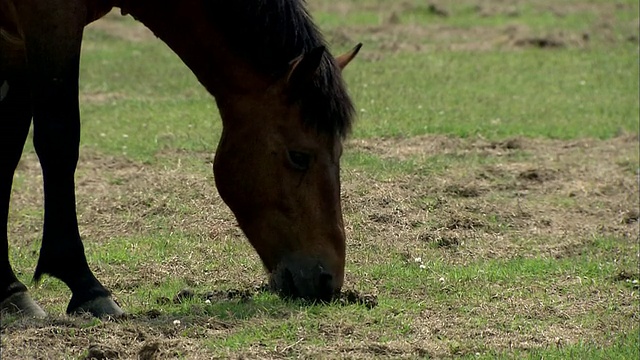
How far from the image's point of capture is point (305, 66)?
5359 mm

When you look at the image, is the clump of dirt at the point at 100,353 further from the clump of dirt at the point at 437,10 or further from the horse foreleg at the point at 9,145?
the clump of dirt at the point at 437,10

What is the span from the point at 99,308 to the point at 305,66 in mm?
1398

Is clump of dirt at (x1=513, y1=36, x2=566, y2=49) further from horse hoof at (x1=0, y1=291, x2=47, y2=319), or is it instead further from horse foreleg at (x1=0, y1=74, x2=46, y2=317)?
horse hoof at (x1=0, y1=291, x2=47, y2=319)

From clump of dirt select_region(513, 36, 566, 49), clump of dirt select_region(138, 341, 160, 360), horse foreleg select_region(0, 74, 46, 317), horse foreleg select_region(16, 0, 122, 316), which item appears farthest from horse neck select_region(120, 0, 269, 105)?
clump of dirt select_region(513, 36, 566, 49)

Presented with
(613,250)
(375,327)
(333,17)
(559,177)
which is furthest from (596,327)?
(333,17)

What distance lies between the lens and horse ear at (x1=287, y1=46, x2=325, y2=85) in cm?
530

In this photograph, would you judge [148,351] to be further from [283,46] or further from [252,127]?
[283,46]

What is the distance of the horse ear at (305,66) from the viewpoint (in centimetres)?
530

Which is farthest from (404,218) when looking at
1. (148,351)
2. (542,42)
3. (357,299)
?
(542,42)

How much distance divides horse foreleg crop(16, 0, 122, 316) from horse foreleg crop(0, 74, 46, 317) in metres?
0.42

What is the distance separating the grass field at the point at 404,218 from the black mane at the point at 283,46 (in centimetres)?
87

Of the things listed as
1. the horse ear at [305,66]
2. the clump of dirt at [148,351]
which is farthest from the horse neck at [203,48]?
the clump of dirt at [148,351]

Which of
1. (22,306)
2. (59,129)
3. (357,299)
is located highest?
(59,129)

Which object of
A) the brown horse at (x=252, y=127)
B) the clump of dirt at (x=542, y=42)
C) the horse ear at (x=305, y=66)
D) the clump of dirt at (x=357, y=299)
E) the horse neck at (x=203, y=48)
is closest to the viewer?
the horse ear at (x=305, y=66)
